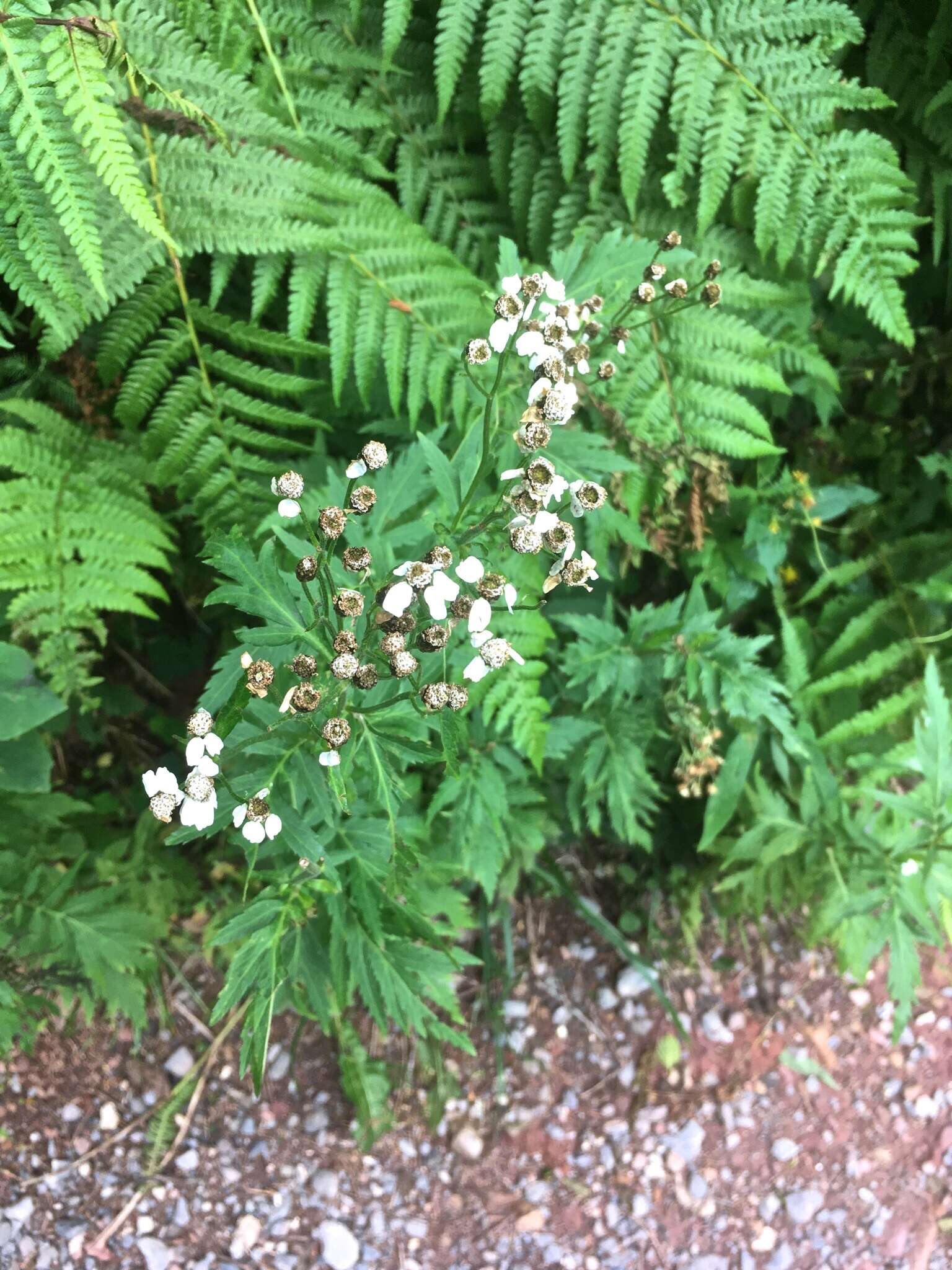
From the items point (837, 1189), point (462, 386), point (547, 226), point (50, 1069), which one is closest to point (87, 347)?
point (462, 386)

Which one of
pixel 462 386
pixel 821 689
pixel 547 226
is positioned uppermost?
pixel 547 226

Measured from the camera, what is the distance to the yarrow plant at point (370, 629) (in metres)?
1.15

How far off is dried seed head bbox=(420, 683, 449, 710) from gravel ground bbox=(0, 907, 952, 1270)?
185 centimetres

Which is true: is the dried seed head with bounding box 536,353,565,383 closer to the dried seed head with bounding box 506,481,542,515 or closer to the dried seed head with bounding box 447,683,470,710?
the dried seed head with bounding box 506,481,542,515

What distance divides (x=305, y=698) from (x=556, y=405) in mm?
523

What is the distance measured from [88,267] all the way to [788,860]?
7.00ft

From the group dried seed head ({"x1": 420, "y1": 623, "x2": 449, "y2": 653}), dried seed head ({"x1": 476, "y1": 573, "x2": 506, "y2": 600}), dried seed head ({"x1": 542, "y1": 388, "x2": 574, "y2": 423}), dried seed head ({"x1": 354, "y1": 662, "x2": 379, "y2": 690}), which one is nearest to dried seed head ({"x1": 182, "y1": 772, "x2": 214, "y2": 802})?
dried seed head ({"x1": 354, "y1": 662, "x2": 379, "y2": 690})

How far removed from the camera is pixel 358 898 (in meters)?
1.54

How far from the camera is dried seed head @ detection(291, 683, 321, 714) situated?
1089 millimetres

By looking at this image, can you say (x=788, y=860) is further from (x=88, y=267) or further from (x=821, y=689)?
(x=88, y=267)

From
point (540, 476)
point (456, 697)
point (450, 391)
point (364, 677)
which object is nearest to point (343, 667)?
point (364, 677)

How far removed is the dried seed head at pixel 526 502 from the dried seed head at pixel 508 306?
0.92 ft

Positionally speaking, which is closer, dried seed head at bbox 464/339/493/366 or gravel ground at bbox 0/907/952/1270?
dried seed head at bbox 464/339/493/366

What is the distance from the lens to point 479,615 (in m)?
1.18
